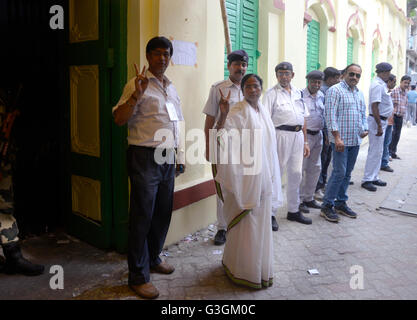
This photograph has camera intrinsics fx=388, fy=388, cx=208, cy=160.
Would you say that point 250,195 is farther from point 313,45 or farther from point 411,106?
point 411,106

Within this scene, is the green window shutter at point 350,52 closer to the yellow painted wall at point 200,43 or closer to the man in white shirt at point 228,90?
the yellow painted wall at point 200,43

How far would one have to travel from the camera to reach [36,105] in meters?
4.21

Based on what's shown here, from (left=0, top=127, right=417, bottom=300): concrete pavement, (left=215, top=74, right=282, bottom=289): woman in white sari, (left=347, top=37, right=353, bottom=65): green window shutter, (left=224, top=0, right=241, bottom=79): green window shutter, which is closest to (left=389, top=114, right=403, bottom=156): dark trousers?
(left=347, top=37, right=353, bottom=65): green window shutter

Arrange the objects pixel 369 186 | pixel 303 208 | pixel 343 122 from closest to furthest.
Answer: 1. pixel 343 122
2. pixel 303 208
3. pixel 369 186

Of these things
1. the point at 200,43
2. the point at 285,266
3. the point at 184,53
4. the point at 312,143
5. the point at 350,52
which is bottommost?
the point at 285,266

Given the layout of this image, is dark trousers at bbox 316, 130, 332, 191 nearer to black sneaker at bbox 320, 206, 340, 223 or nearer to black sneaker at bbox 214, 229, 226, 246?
black sneaker at bbox 320, 206, 340, 223

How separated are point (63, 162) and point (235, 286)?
238 centimetres

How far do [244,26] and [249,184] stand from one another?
10.8 feet

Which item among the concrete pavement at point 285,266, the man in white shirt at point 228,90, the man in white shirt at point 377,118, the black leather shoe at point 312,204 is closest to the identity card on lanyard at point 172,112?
the man in white shirt at point 228,90

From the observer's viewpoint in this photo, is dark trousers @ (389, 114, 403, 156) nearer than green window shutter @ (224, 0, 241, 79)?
No

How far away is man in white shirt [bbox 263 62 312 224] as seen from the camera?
471 centimetres

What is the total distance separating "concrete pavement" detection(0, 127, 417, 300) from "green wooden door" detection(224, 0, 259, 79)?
98.8 inches

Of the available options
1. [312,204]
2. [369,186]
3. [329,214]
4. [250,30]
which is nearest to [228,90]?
[250,30]

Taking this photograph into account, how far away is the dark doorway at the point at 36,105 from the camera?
12.9 ft
